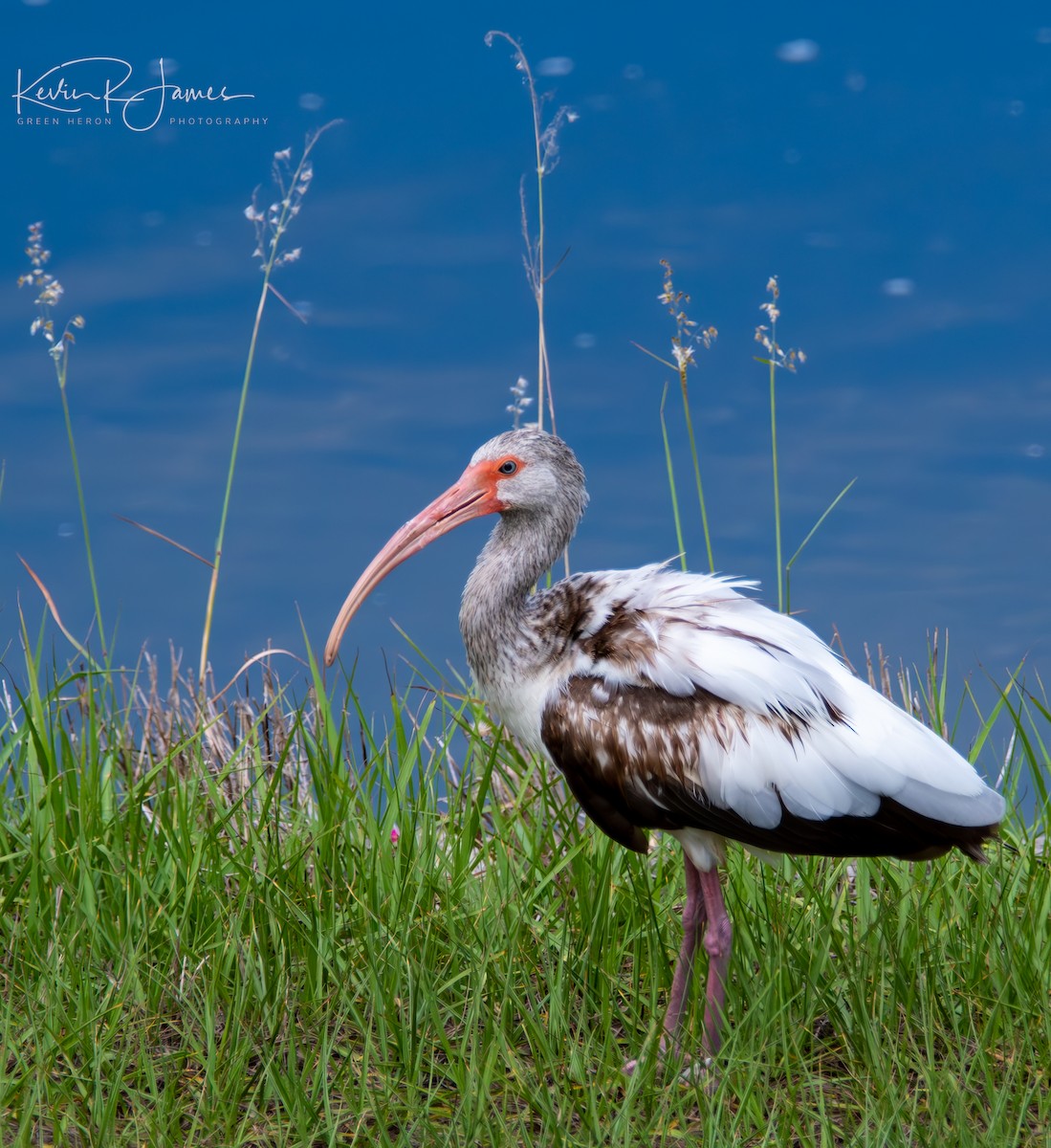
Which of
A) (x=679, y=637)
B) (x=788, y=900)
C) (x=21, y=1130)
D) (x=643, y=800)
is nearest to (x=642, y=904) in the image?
(x=788, y=900)

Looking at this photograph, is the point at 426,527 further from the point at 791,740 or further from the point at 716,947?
the point at 716,947

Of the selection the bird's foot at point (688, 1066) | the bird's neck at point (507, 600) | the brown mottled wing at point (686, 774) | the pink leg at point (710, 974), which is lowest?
the bird's foot at point (688, 1066)

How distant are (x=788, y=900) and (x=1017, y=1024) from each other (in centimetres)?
88

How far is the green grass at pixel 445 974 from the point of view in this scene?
13.6 feet

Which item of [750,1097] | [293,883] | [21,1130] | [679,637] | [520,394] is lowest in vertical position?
[21,1130]

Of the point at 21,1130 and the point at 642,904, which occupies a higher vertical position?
the point at 642,904

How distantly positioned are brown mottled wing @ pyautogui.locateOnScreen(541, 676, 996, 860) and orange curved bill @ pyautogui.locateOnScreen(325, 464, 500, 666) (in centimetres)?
79

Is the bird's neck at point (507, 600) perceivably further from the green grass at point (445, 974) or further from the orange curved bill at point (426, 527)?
the green grass at point (445, 974)

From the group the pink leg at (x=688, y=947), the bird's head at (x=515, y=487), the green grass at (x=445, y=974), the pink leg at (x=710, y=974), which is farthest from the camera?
the bird's head at (x=515, y=487)

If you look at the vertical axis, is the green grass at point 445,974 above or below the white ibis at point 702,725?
below

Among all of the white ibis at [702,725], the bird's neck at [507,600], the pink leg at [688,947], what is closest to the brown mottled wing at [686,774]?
the white ibis at [702,725]

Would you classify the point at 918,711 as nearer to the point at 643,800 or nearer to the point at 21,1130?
the point at 643,800

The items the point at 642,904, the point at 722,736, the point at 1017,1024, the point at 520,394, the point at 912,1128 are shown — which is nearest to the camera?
the point at 912,1128

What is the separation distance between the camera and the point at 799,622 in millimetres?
4691
